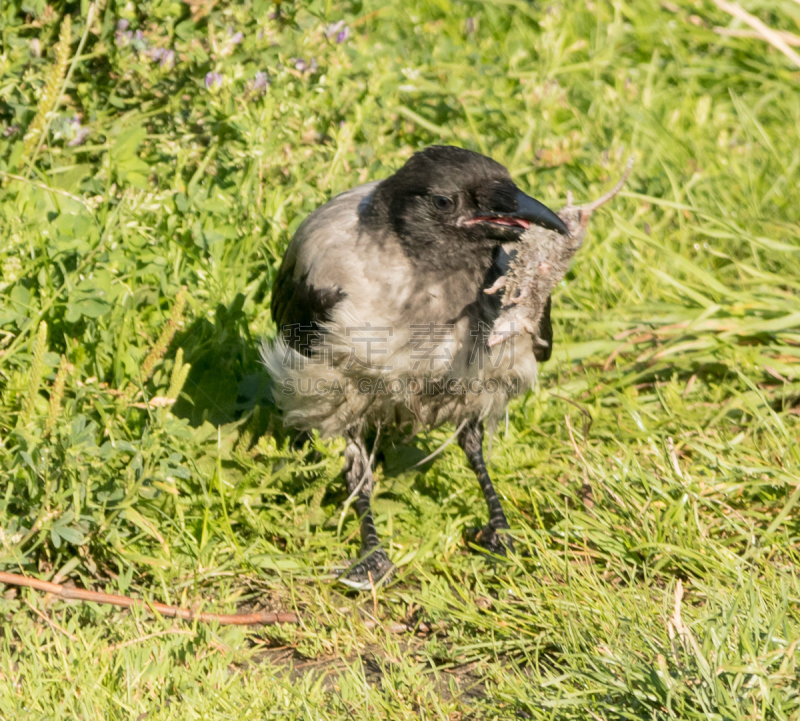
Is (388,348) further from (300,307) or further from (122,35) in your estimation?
(122,35)

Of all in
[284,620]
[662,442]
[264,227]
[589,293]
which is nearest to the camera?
[284,620]

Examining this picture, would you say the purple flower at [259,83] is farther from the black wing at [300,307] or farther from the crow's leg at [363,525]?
the crow's leg at [363,525]

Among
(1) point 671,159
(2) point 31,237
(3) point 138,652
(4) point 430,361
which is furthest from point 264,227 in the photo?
(1) point 671,159

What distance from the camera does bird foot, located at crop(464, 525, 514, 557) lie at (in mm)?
3494

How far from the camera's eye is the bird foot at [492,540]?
3494mm

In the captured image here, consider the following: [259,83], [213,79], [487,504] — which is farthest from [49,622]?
[259,83]

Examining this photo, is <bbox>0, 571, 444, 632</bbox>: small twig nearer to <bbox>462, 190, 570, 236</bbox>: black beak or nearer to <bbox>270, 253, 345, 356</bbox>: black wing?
<bbox>270, 253, 345, 356</bbox>: black wing

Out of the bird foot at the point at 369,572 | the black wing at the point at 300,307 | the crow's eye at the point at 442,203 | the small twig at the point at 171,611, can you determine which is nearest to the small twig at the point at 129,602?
the small twig at the point at 171,611

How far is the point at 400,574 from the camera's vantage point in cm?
345

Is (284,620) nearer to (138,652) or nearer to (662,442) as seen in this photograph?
(138,652)

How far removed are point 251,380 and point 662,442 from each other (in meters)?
1.69

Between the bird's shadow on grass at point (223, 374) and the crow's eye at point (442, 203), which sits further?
the bird's shadow on grass at point (223, 374)

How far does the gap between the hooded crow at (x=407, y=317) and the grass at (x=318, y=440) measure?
0.69 ft

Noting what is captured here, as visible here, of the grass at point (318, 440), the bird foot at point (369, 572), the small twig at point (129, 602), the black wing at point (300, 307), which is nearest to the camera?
the grass at point (318, 440)
